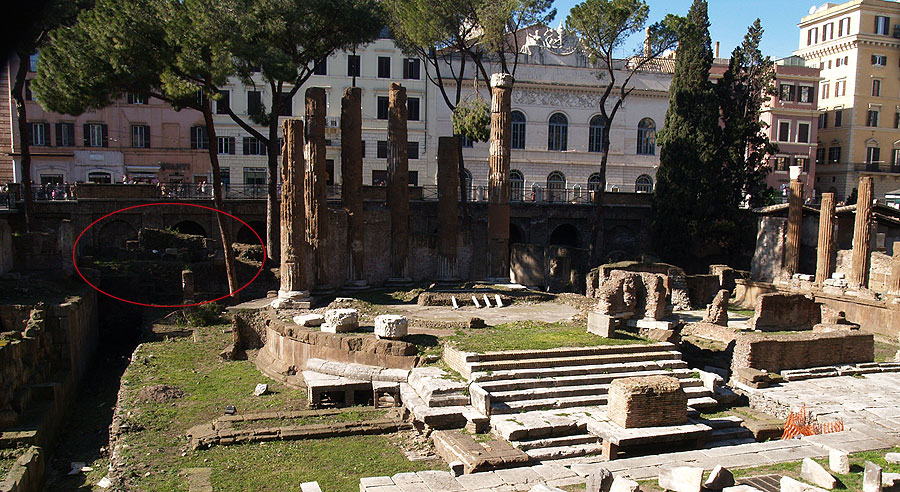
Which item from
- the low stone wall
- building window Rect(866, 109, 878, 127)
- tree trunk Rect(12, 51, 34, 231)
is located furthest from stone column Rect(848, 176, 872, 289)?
tree trunk Rect(12, 51, 34, 231)

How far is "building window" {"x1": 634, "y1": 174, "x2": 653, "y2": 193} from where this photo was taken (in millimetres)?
43125

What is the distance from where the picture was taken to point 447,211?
79.7 feet

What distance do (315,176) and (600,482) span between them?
543 inches

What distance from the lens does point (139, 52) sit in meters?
22.1

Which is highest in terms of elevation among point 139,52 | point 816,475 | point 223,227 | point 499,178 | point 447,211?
point 139,52

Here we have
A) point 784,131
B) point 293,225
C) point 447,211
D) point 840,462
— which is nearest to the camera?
point 840,462

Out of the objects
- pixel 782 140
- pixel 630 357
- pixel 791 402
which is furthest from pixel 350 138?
pixel 782 140

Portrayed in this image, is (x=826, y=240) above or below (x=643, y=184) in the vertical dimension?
below

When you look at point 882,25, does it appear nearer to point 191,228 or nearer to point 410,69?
point 410,69

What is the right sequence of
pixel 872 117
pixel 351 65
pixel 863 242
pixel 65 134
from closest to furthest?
pixel 863 242
pixel 65 134
pixel 351 65
pixel 872 117

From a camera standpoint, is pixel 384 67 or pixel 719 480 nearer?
pixel 719 480

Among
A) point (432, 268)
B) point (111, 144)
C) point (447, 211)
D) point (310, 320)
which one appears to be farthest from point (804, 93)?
point (111, 144)

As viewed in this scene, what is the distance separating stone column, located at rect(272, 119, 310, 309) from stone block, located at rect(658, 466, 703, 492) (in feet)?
39.8

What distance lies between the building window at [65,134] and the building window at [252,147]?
364 inches
